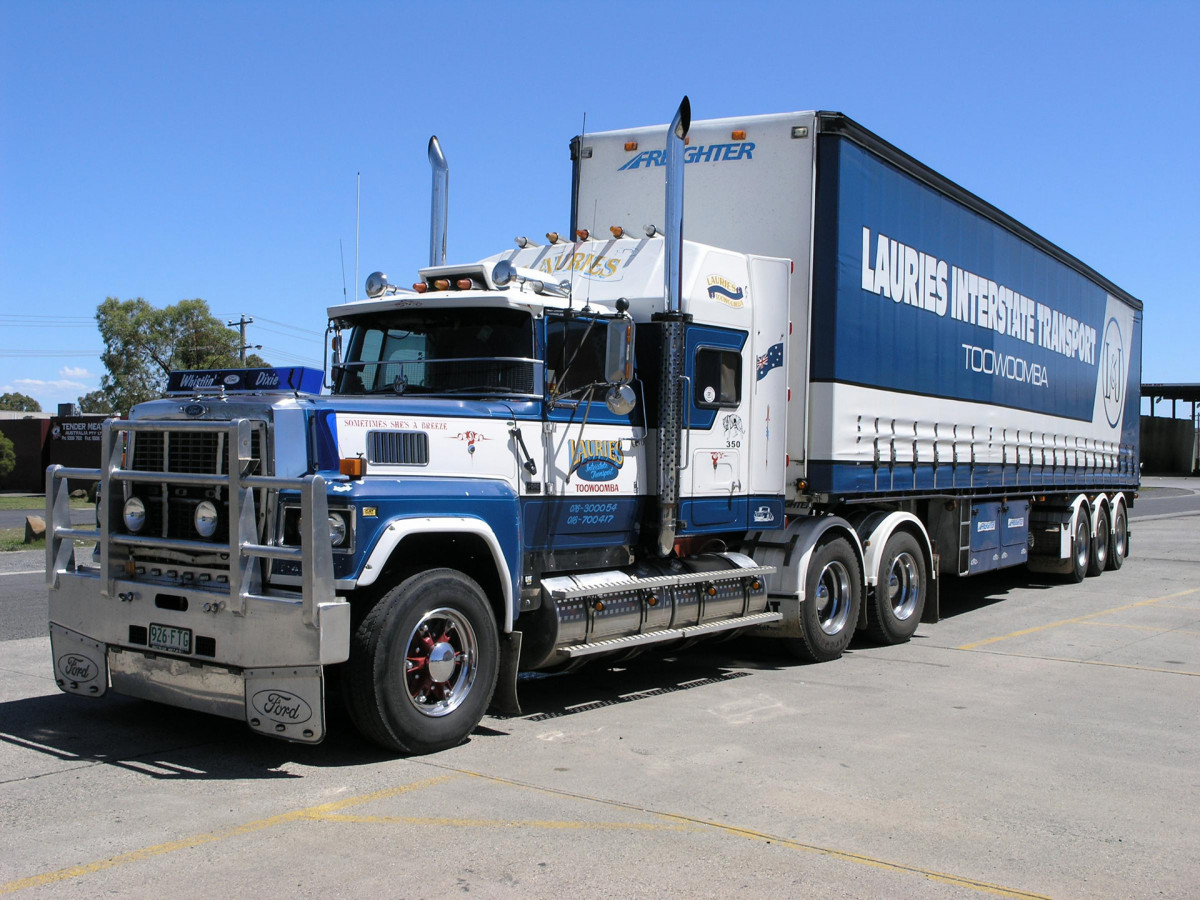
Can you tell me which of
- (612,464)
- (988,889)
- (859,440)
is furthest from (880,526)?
(988,889)

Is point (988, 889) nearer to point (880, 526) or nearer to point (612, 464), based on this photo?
point (612, 464)

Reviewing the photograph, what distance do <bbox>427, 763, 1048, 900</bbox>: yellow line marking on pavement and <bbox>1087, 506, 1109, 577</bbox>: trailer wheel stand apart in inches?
560

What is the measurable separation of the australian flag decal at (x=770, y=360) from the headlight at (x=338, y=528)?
439 cm

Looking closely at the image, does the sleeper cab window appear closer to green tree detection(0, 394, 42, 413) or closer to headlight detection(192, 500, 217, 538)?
headlight detection(192, 500, 217, 538)

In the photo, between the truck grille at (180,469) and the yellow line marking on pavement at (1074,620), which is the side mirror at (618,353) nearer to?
the truck grille at (180,469)

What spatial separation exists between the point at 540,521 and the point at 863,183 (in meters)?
4.89

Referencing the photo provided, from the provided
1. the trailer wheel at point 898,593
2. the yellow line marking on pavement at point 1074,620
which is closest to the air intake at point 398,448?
the trailer wheel at point 898,593

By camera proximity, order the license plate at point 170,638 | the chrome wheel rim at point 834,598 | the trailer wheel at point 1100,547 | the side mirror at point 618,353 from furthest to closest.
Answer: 1. the trailer wheel at point 1100,547
2. the chrome wheel rim at point 834,598
3. the side mirror at point 618,353
4. the license plate at point 170,638

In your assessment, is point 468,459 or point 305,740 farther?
point 468,459

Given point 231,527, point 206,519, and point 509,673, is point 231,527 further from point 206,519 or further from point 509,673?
point 509,673

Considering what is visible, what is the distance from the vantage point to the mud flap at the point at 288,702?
578cm

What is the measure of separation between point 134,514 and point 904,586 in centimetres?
777

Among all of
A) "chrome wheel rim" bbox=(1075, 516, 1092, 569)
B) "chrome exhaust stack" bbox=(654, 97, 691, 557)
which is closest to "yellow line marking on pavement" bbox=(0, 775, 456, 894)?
"chrome exhaust stack" bbox=(654, 97, 691, 557)

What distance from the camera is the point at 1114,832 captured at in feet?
17.6
